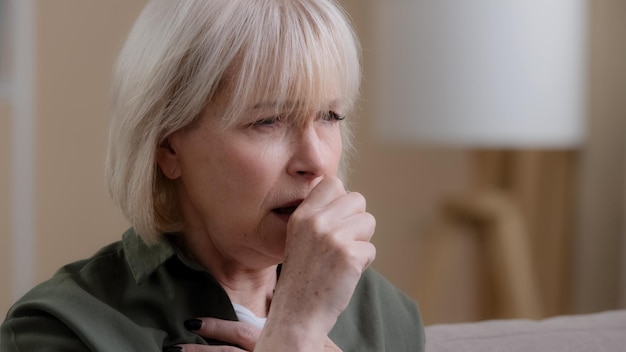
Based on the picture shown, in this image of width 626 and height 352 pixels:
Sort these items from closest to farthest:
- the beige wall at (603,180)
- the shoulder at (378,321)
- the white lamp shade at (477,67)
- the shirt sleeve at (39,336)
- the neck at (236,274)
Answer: the shirt sleeve at (39,336) < the neck at (236,274) < the shoulder at (378,321) < the white lamp shade at (477,67) < the beige wall at (603,180)

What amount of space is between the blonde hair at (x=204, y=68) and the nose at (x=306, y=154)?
38 millimetres

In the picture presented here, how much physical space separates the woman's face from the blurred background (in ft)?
4.33

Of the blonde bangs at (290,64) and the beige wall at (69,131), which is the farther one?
the beige wall at (69,131)

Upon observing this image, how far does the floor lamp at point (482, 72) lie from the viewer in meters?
2.55

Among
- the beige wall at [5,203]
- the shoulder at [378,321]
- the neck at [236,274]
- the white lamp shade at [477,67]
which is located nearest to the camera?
the neck at [236,274]

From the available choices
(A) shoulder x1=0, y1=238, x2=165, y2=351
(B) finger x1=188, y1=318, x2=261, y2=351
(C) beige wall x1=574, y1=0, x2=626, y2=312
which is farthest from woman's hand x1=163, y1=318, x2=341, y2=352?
(C) beige wall x1=574, y1=0, x2=626, y2=312

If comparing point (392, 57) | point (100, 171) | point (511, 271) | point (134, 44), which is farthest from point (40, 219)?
point (134, 44)

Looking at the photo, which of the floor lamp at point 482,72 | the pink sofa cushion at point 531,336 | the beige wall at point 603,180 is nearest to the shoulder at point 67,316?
the pink sofa cushion at point 531,336

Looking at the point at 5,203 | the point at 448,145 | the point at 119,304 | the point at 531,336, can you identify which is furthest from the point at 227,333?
the point at 448,145

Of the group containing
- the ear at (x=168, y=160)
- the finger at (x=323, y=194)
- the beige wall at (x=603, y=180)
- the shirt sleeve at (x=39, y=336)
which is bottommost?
the beige wall at (x=603, y=180)

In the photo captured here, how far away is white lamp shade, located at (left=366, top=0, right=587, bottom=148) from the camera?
2545mm

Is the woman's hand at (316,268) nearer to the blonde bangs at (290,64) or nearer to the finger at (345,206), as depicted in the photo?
the finger at (345,206)

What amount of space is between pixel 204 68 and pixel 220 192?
0.16 meters

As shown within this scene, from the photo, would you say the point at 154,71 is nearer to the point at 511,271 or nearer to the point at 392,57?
the point at 392,57
